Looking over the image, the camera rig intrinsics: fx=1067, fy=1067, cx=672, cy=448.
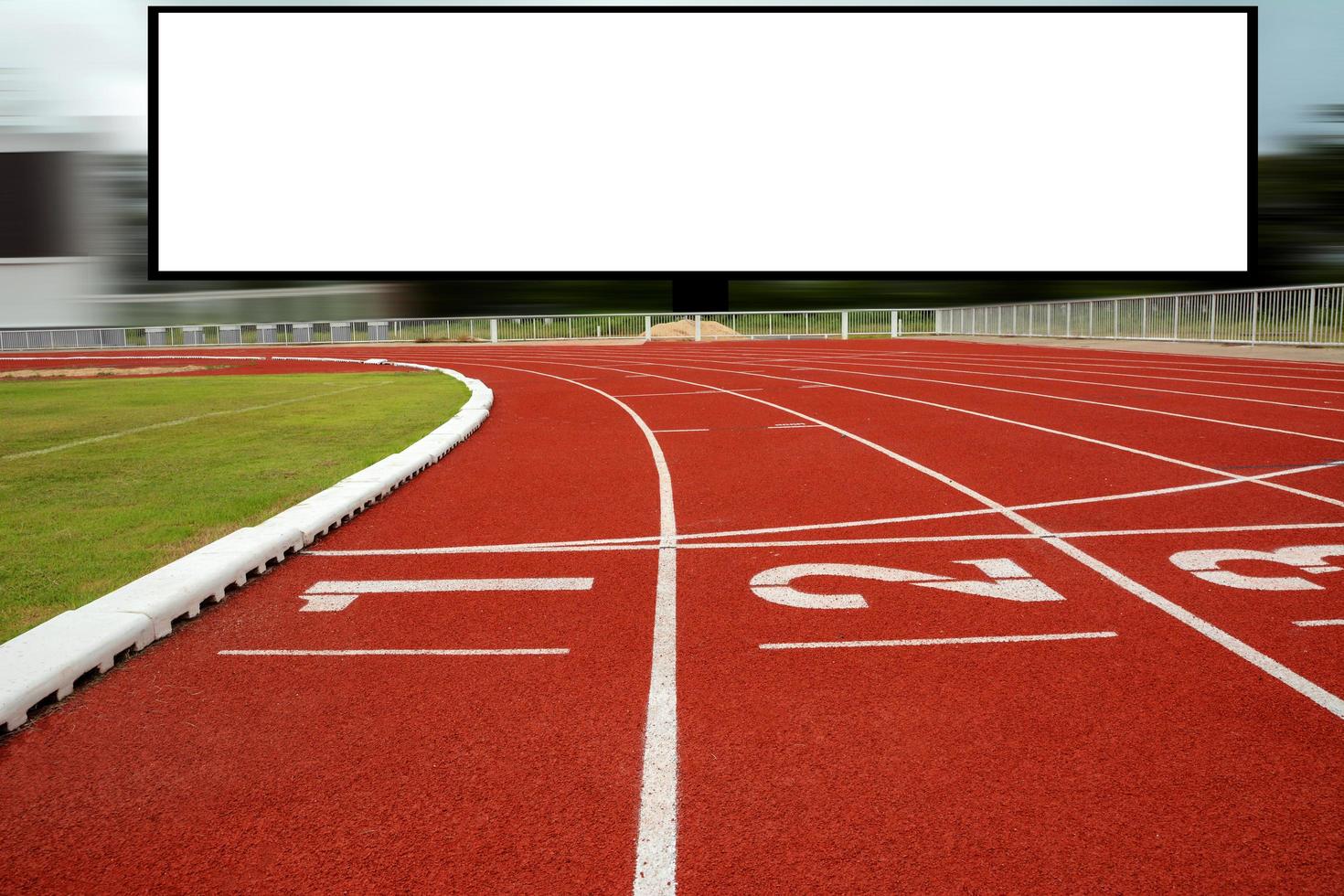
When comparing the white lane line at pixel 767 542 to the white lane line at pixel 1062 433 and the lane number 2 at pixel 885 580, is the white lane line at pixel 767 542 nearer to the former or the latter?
the lane number 2 at pixel 885 580

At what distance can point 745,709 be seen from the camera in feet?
12.2

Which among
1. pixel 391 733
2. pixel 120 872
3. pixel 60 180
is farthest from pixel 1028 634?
pixel 60 180

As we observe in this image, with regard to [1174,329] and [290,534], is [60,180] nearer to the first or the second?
[1174,329]

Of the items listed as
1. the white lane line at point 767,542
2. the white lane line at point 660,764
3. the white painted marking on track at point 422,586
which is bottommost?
the white lane line at point 660,764

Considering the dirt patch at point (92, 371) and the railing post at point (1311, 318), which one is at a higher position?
the railing post at point (1311, 318)

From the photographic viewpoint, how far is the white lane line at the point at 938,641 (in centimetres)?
440

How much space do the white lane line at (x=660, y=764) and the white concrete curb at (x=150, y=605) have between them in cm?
210

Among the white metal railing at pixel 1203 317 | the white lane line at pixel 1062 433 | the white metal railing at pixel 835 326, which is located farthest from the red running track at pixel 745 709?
the white metal railing at pixel 835 326

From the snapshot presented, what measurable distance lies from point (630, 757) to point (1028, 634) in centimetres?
202

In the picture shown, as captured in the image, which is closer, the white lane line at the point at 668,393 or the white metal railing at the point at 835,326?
the white lane line at the point at 668,393

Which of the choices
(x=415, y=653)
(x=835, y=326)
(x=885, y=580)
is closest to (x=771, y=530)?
(x=885, y=580)

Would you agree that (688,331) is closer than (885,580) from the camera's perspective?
No

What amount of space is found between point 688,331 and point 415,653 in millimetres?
38102

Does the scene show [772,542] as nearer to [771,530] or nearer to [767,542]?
[767,542]
